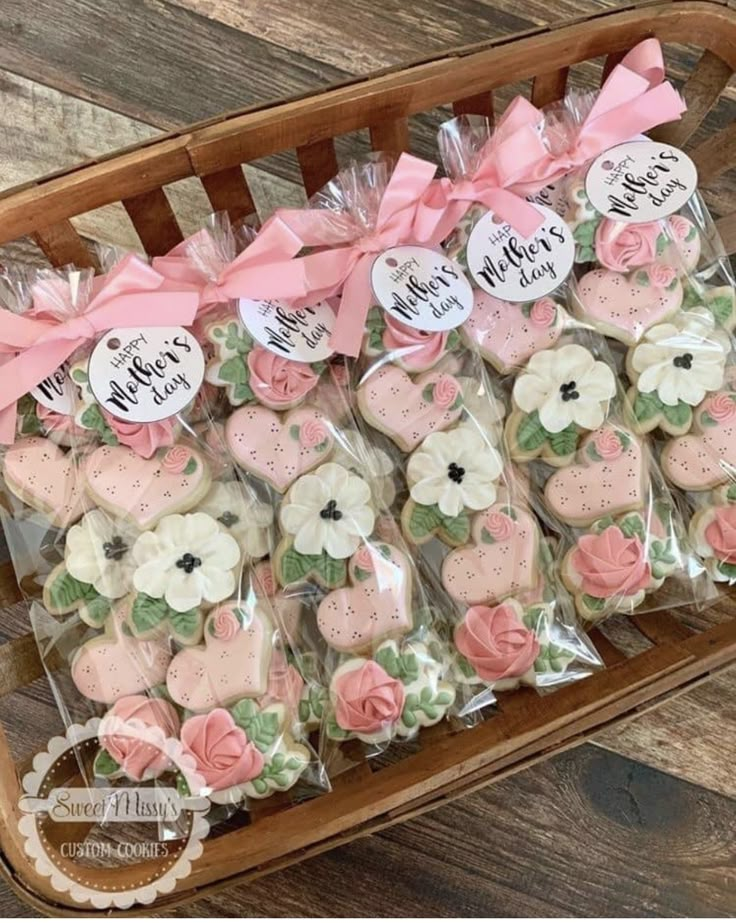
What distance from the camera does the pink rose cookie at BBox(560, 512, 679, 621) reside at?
2.94 ft

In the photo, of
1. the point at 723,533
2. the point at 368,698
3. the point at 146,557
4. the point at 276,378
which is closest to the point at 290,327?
the point at 276,378

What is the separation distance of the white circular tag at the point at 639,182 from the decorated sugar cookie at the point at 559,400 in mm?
156

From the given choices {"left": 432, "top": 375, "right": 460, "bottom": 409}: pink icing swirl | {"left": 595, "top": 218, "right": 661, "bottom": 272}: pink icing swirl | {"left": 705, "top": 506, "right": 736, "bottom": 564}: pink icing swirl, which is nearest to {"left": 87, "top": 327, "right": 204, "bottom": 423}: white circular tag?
{"left": 432, "top": 375, "right": 460, "bottom": 409}: pink icing swirl

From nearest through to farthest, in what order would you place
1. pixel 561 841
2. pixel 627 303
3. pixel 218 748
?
pixel 218 748, pixel 627 303, pixel 561 841

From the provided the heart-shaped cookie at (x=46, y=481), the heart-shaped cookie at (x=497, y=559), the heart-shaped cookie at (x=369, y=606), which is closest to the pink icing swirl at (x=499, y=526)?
the heart-shaped cookie at (x=497, y=559)

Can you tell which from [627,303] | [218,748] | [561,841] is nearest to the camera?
[218,748]

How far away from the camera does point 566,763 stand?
1.11m

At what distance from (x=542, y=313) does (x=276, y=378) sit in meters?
0.29

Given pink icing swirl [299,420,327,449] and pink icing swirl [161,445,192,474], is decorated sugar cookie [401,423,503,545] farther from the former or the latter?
pink icing swirl [161,445,192,474]

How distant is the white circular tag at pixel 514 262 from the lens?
3.01 ft

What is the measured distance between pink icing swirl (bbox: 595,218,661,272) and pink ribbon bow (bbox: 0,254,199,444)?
0.44 metres

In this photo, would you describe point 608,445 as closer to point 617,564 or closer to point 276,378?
point 617,564

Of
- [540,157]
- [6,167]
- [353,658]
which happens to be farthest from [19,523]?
[540,157]

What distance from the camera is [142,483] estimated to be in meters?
0.88
